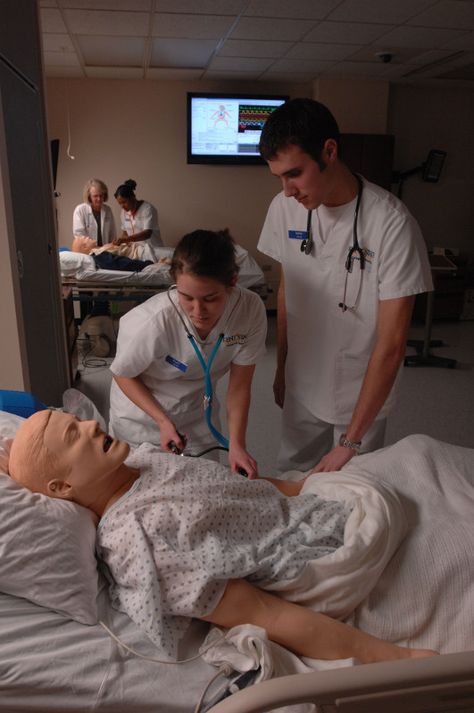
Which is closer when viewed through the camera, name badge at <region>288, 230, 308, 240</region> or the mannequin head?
the mannequin head

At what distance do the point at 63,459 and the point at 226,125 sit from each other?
5.23m

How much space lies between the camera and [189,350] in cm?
164

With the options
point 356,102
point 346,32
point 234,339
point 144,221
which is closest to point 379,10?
point 346,32

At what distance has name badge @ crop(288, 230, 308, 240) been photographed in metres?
1.77

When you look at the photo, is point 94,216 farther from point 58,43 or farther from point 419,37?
point 419,37

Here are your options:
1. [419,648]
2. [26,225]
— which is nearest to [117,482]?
[419,648]

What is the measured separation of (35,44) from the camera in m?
2.85

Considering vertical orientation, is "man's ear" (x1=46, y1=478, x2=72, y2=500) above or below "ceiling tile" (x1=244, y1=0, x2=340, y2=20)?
below

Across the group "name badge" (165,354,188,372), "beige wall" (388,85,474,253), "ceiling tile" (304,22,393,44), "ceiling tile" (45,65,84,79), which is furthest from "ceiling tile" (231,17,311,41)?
"name badge" (165,354,188,372)

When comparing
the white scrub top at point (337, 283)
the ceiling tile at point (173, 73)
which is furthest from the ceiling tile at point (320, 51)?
the white scrub top at point (337, 283)

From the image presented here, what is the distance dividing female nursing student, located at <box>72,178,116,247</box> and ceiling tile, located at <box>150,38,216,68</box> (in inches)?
48.5

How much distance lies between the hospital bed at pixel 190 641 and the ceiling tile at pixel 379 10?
131 inches

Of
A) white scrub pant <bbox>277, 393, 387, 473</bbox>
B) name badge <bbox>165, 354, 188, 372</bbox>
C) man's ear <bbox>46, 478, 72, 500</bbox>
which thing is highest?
name badge <bbox>165, 354, 188, 372</bbox>

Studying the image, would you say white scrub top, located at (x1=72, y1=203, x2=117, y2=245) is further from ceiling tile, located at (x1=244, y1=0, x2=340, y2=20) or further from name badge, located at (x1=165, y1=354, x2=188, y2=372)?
name badge, located at (x1=165, y1=354, x2=188, y2=372)
